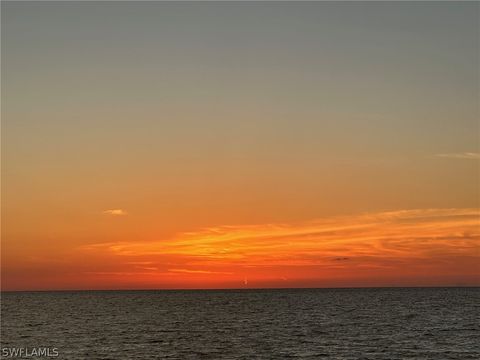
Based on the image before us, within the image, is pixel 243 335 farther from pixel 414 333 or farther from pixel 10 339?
pixel 10 339

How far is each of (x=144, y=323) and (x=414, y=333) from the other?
4815 cm

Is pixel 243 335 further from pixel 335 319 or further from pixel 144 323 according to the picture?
pixel 335 319

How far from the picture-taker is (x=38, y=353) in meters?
67.2

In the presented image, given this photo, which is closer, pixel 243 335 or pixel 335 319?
pixel 243 335

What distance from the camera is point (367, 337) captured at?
276ft

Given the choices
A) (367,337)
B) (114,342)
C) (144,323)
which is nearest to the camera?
(114,342)

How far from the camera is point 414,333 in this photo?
89.0 m

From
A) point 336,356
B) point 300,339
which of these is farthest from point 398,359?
point 300,339

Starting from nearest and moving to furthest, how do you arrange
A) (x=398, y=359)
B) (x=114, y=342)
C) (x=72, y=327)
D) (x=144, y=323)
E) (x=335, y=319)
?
(x=398, y=359) < (x=114, y=342) < (x=72, y=327) < (x=144, y=323) < (x=335, y=319)

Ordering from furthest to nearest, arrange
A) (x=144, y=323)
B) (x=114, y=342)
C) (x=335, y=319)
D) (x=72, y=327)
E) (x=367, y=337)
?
1. (x=335, y=319)
2. (x=144, y=323)
3. (x=72, y=327)
4. (x=367, y=337)
5. (x=114, y=342)

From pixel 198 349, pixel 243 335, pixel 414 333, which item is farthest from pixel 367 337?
pixel 198 349

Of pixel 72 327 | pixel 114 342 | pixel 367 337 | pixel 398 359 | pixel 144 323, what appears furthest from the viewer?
pixel 144 323

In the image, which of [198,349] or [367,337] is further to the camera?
[367,337]

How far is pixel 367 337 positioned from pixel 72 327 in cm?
5019
